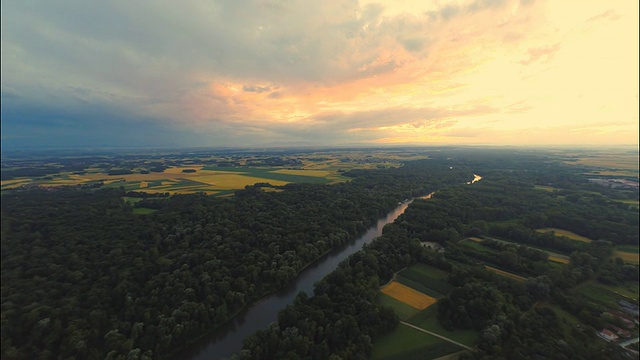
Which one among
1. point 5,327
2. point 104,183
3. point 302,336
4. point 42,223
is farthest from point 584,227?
point 104,183

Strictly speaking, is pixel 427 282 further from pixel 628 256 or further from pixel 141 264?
pixel 141 264

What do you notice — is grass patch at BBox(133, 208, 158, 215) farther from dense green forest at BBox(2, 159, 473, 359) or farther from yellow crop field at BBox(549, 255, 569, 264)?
yellow crop field at BBox(549, 255, 569, 264)

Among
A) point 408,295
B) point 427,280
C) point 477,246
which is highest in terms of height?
point 477,246

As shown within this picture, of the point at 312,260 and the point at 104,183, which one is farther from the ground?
the point at 104,183

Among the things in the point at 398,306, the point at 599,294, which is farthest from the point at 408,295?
the point at 599,294

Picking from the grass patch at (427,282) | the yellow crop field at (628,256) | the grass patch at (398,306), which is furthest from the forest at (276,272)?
the grass patch at (398,306)

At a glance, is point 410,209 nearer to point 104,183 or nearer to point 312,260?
point 312,260

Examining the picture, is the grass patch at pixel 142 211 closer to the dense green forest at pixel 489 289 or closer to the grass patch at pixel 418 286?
the dense green forest at pixel 489 289
